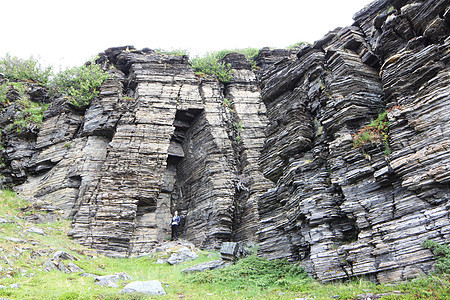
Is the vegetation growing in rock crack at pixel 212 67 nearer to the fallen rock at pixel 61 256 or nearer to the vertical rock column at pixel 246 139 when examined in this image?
the vertical rock column at pixel 246 139

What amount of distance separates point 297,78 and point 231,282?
42.7ft

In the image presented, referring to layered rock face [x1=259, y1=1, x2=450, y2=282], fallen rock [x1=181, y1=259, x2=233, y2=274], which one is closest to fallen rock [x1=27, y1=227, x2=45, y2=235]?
fallen rock [x1=181, y1=259, x2=233, y2=274]

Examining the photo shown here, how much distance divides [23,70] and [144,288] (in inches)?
1379

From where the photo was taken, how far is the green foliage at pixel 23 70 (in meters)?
34.7

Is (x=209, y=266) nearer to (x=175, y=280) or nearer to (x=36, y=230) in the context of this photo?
(x=175, y=280)

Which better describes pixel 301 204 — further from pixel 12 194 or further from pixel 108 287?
pixel 12 194

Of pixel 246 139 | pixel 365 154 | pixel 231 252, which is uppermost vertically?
pixel 246 139

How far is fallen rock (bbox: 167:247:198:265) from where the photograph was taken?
1898 centimetres

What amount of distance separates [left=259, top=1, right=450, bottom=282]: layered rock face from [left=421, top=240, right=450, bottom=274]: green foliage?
0.25 m

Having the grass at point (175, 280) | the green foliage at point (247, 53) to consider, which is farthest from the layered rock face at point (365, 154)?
the green foliage at point (247, 53)

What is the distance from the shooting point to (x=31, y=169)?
89.8 feet

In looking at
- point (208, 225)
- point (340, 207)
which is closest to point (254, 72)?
point (208, 225)

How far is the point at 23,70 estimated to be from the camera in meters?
35.1

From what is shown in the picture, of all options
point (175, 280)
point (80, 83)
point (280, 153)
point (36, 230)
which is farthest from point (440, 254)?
point (80, 83)
